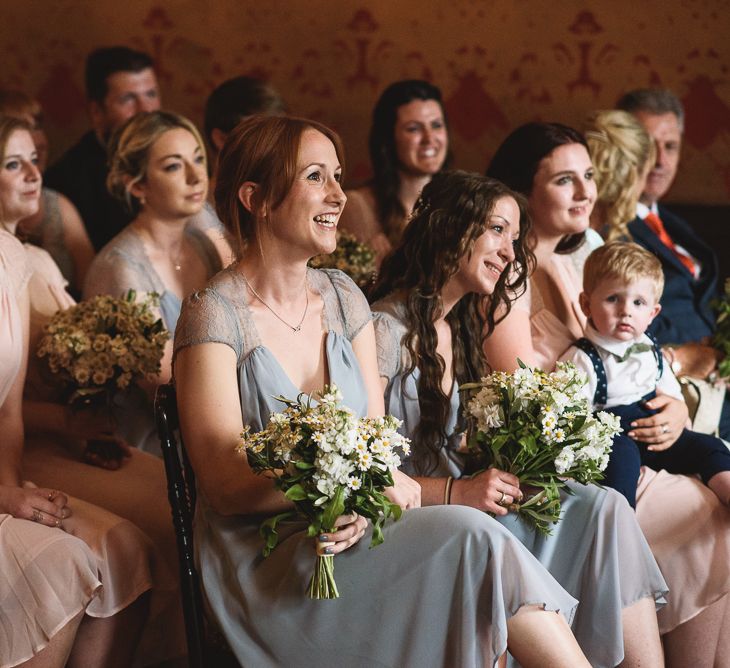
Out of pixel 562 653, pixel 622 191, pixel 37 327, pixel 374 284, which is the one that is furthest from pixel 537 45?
pixel 562 653

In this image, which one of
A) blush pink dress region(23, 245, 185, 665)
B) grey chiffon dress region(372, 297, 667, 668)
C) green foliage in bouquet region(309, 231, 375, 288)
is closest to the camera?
grey chiffon dress region(372, 297, 667, 668)

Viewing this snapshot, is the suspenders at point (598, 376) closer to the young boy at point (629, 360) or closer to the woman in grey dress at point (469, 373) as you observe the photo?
the young boy at point (629, 360)

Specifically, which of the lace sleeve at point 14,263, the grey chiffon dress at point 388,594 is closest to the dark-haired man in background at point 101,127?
the lace sleeve at point 14,263

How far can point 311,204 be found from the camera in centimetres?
278

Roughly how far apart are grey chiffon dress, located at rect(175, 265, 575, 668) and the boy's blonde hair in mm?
1092

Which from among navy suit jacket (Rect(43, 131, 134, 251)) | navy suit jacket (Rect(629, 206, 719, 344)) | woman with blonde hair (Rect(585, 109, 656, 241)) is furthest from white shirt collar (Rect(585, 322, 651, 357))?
navy suit jacket (Rect(43, 131, 134, 251))

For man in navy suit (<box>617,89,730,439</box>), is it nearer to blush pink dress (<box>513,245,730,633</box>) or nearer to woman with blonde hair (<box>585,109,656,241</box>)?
woman with blonde hair (<box>585,109,656,241</box>)

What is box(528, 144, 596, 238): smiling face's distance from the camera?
3.72 meters

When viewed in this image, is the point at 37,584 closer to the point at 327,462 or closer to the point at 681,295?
the point at 327,462

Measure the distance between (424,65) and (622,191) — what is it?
2.04 metres

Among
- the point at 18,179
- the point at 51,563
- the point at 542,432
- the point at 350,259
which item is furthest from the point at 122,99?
the point at 542,432

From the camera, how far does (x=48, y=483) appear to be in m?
3.31

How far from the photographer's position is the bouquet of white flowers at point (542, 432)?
2.68 m

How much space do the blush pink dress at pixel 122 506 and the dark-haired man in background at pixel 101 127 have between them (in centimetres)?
125
